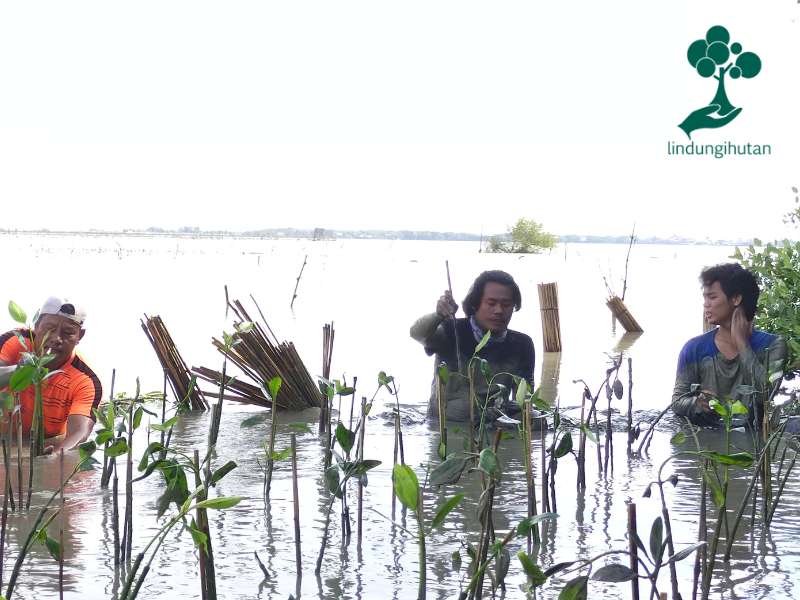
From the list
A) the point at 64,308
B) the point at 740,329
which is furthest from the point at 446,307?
the point at 64,308

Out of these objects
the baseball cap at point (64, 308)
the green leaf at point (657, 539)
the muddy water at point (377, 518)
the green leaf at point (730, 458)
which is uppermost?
the baseball cap at point (64, 308)

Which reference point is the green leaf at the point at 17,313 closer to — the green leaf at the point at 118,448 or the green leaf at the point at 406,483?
the green leaf at the point at 118,448

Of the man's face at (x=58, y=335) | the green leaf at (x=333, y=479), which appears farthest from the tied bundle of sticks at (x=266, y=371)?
the green leaf at (x=333, y=479)

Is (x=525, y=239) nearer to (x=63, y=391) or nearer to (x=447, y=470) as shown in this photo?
(x=63, y=391)

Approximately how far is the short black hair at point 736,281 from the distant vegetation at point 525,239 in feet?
193

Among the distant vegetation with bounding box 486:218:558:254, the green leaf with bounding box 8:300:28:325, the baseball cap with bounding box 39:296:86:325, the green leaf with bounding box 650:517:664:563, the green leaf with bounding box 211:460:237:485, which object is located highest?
the distant vegetation with bounding box 486:218:558:254

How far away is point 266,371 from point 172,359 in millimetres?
706

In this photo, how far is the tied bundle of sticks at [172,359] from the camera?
7293 mm

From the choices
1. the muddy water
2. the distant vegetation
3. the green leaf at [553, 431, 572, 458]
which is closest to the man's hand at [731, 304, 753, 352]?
the muddy water

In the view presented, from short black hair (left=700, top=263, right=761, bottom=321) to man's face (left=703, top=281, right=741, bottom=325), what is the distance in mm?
24

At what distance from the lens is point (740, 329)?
6.06 meters

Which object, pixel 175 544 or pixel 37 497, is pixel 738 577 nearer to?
pixel 175 544

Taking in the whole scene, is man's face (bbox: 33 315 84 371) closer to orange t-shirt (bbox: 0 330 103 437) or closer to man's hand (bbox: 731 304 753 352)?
orange t-shirt (bbox: 0 330 103 437)

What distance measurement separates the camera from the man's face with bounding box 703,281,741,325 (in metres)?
6.11
